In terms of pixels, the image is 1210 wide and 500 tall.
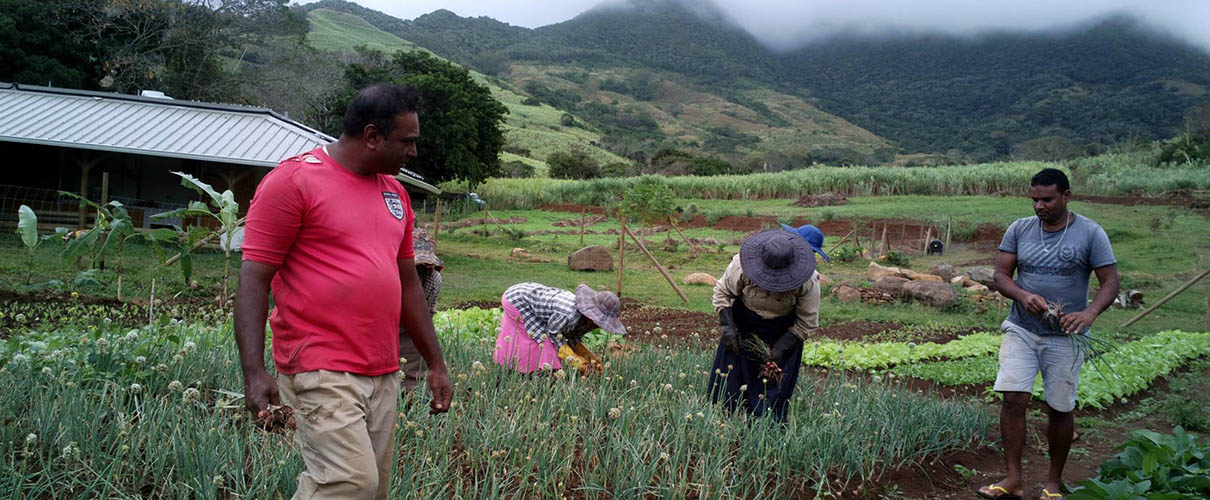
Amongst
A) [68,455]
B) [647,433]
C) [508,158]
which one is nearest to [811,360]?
[647,433]

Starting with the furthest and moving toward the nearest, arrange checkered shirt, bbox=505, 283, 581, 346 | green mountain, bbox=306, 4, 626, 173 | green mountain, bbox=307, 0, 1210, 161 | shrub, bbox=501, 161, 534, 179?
green mountain, bbox=307, 0, 1210, 161
green mountain, bbox=306, 4, 626, 173
shrub, bbox=501, 161, 534, 179
checkered shirt, bbox=505, 283, 581, 346

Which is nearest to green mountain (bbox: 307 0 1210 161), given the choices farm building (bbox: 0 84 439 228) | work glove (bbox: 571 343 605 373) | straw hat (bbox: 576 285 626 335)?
farm building (bbox: 0 84 439 228)

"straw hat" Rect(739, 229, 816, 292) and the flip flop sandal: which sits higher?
"straw hat" Rect(739, 229, 816, 292)

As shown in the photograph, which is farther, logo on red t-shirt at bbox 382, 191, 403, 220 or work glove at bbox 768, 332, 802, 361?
work glove at bbox 768, 332, 802, 361

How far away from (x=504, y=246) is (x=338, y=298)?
19.9 meters

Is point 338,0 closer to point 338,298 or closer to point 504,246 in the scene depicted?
point 504,246

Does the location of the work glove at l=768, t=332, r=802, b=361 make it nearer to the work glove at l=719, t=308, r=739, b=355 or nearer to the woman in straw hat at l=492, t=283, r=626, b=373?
the work glove at l=719, t=308, r=739, b=355

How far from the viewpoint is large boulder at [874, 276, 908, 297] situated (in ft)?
48.2

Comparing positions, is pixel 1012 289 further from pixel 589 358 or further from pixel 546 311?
pixel 546 311

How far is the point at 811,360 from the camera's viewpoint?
28.3ft

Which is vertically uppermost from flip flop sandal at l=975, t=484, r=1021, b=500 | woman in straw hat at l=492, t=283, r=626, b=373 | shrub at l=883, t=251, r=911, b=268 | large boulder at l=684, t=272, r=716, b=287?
woman in straw hat at l=492, t=283, r=626, b=373

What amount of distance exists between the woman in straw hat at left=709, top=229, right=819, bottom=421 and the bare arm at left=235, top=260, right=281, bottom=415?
2.96 metres

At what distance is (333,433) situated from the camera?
2496 mm

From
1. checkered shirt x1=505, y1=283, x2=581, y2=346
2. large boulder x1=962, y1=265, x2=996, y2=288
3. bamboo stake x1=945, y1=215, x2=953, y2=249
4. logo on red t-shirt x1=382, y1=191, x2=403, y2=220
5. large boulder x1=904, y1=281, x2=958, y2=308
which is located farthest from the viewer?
bamboo stake x1=945, y1=215, x2=953, y2=249
